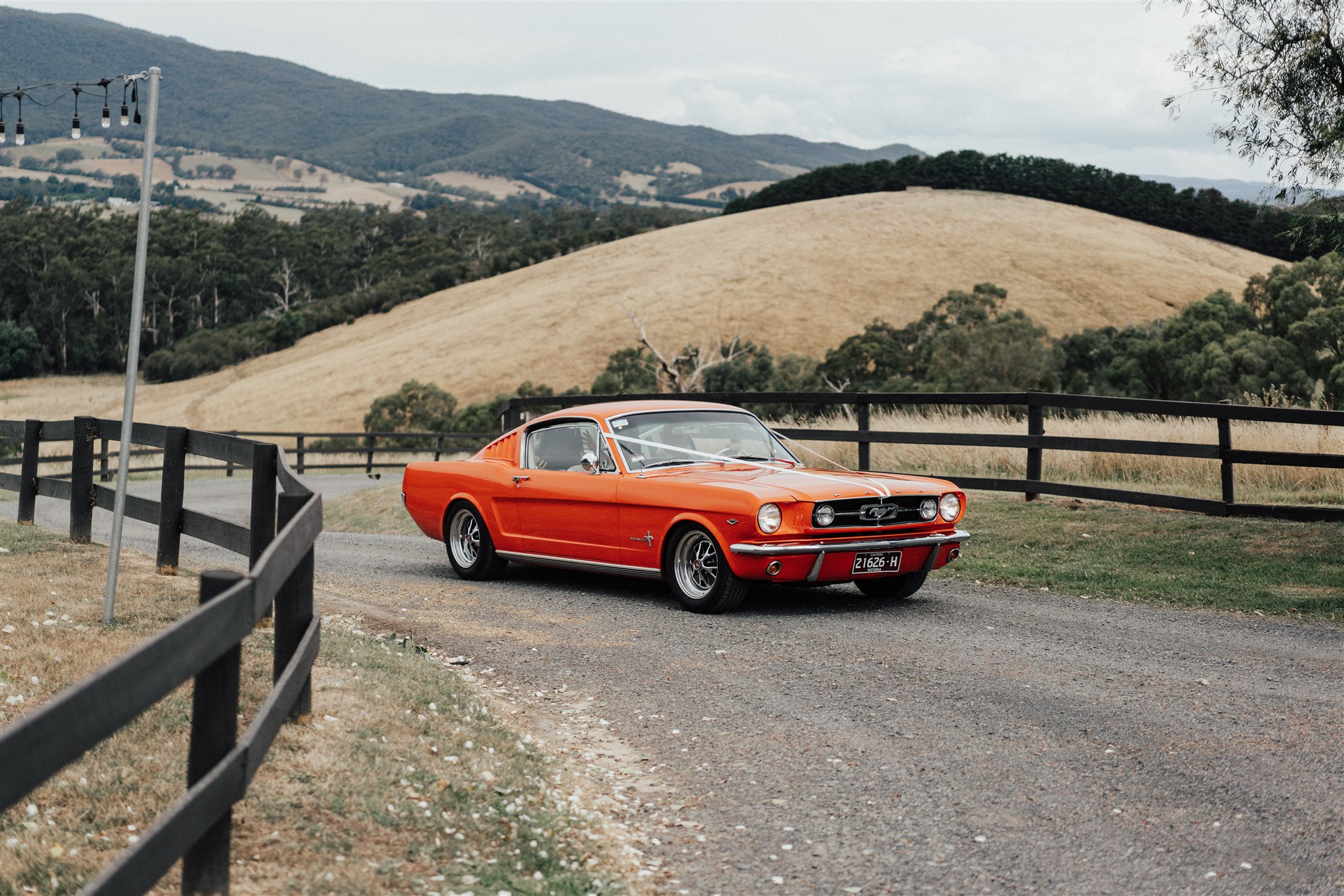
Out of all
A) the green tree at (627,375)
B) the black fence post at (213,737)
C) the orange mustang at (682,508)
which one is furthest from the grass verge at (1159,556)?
the green tree at (627,375)

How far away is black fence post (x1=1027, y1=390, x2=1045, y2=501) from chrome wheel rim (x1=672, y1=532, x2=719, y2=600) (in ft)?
20.7

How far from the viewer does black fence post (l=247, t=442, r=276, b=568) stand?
6.88 m

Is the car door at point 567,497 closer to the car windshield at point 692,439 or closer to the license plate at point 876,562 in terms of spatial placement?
the car windshield at point 692,439

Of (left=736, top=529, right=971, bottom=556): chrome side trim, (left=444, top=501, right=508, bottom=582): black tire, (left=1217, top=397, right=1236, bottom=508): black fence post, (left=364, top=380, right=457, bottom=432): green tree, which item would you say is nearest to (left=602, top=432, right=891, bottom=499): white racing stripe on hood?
(left=736, top=529, right=971, bottom=556): chrome side trim

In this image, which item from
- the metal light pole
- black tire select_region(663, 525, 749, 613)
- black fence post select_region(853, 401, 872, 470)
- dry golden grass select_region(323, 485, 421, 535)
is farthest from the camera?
dry golden grass select_region(323, 485, 421, 535)

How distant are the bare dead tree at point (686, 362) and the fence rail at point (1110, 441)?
10522 millimetres

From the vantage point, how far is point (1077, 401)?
13.7 meters

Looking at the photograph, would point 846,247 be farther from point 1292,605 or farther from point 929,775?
point 929,775

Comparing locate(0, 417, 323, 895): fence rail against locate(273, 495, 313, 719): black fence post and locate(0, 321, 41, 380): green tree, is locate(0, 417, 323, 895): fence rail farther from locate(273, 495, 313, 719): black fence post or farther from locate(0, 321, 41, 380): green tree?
locate(0, 321, 41, 380): green tree

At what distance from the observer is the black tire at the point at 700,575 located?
28.7ft

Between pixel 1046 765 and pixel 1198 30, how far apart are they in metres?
10.2

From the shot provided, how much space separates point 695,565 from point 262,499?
329 centimetres

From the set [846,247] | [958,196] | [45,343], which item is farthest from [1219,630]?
[45,343]

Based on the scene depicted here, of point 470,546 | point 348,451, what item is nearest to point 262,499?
point 470,546
